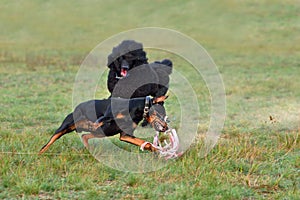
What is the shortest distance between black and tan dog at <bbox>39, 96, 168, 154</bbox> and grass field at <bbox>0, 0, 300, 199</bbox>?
35 centimetres

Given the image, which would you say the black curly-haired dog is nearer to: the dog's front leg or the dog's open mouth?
the dog's open mouth

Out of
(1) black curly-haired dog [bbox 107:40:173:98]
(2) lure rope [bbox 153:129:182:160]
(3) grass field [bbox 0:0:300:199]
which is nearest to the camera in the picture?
(3) grass field [bbox 0:0:300:199]

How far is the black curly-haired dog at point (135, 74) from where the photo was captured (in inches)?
285

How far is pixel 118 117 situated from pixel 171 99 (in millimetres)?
5914

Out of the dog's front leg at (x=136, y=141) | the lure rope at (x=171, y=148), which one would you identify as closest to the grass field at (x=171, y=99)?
the lure rope at (x=171, y=148)

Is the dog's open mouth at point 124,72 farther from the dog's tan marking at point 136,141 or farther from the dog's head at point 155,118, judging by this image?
the dog's tan marking at point 136,141

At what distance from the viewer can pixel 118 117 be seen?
692cm

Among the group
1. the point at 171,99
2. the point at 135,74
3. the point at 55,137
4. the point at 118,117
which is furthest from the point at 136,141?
the point at 171,99

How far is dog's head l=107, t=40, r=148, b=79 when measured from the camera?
7.30 m

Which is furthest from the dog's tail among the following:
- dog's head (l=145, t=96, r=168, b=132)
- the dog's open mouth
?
dog's head (l=145, t=96, r=168, b=132)

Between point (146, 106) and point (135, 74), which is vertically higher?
point (135, 74)

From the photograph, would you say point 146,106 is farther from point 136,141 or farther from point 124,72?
point 124,72

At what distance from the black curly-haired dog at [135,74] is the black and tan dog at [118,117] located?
0.24m

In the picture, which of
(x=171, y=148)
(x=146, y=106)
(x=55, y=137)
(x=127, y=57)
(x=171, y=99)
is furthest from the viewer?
(x=171, y=99)
